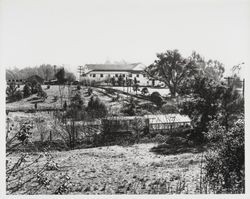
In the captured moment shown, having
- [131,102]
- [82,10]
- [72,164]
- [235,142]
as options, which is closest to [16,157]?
[72,164]

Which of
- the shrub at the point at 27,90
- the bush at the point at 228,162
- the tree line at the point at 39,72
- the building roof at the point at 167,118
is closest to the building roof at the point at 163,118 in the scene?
the building roof at the point at 167,118

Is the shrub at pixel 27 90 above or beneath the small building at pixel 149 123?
above

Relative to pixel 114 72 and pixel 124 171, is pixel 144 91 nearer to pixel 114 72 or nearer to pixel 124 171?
pixel 114 72

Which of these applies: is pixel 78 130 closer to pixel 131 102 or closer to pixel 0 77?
pixel 131 102

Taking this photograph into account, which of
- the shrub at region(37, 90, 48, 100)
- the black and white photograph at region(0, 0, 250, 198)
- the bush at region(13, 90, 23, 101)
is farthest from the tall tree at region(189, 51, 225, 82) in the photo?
the bush at region(13, 90, 23, 101)

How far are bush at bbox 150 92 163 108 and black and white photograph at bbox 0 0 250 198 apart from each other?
0.02m

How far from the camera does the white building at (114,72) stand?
5.05 meters

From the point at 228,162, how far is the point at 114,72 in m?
2.09

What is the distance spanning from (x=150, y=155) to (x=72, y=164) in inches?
46.9

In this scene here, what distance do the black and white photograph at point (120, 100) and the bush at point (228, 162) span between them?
3 cm

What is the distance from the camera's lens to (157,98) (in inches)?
209

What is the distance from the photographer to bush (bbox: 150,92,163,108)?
17.2 feet

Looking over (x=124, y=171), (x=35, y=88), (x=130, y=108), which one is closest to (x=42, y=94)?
(x=35, y=88)

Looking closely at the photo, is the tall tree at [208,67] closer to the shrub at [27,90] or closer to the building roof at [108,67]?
the building roof at [108,67]
